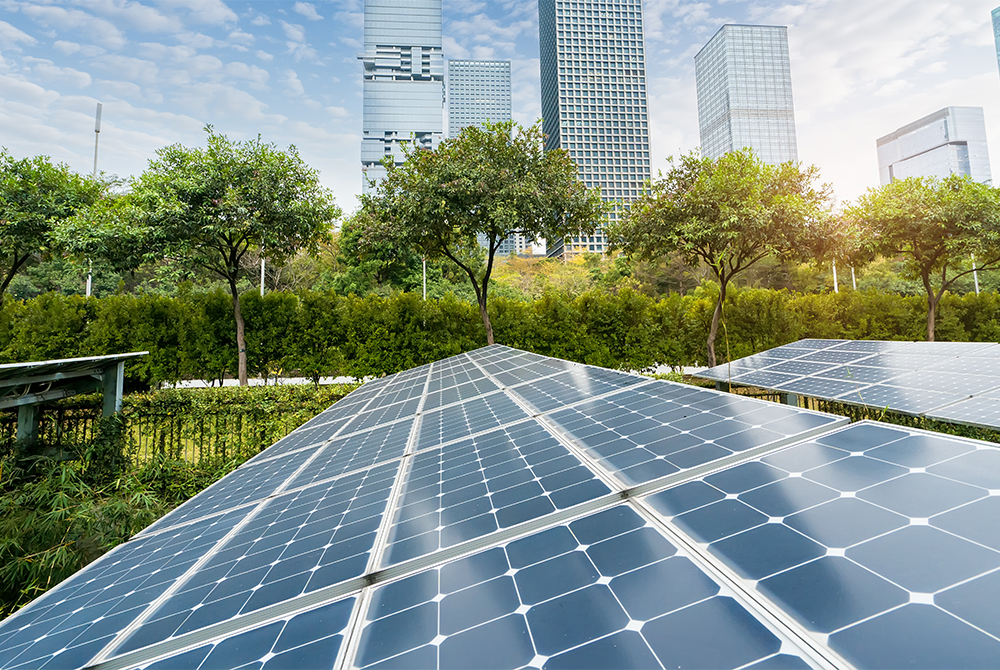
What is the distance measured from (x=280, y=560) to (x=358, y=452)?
5.62 feet

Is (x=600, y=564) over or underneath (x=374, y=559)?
over

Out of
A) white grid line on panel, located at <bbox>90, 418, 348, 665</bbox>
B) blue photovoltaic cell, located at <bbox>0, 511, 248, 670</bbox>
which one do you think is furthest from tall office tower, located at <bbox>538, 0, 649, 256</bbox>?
blue photovoltaic cell, located at <bbox>0, 511, 248, 670</bbox>

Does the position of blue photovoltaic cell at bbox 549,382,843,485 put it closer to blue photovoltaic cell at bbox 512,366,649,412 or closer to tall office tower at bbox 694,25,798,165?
blue photovoltaic cell at bbox 512,366,649,412

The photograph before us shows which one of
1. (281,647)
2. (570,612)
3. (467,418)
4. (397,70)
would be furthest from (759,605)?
(397,70)

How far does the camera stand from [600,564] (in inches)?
46.1

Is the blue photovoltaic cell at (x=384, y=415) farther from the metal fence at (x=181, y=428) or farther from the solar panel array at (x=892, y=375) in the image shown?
the solar panel array at (x=892, y=375)

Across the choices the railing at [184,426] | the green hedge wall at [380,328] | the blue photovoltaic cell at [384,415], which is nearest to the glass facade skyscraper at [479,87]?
the green hedge wall at [380,328]

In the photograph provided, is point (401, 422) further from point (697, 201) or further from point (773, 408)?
point (697, 201)

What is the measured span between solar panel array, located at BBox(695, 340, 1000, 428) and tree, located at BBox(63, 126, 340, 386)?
11.0 m

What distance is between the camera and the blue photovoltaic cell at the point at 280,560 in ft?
4.92

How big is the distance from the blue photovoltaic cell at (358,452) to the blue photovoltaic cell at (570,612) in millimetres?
1913

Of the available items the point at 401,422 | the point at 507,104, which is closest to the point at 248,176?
the point at 401,422

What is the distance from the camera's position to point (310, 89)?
64.2 m

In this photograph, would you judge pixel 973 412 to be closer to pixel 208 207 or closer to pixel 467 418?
pixel 467 418
